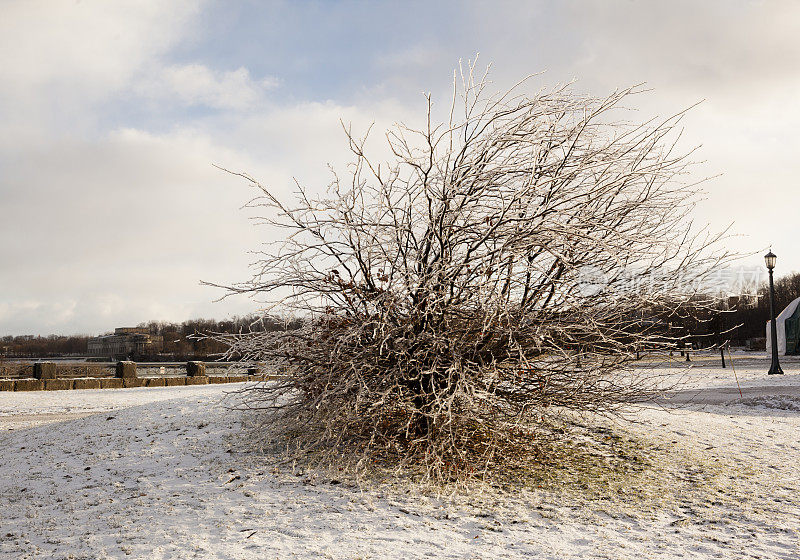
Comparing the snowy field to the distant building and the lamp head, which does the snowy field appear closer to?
the lamp head

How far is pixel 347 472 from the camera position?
19.7ft

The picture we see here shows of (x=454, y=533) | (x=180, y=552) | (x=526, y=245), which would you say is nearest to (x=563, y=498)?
(x=454, y=533)

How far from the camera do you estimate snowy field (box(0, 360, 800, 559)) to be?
4.43m

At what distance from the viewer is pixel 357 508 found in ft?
16.8

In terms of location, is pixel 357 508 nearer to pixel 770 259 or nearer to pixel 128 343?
pixel 770 259

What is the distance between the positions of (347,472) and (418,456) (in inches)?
29.4

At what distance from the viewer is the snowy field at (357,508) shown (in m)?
4.43

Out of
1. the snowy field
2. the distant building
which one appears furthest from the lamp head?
the distant building

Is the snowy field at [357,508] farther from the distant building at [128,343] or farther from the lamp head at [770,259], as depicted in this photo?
the distant building at [128,343]

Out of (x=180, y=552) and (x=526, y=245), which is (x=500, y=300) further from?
(x=180, y=552)

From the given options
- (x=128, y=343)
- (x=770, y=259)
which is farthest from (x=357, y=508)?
(x=128, y=343)

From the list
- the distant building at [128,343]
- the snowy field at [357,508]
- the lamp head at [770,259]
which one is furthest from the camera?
the distant building at [128,343]

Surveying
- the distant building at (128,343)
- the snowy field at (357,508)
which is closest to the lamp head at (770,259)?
the snowy field at (357,508)

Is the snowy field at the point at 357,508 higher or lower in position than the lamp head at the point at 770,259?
lower
